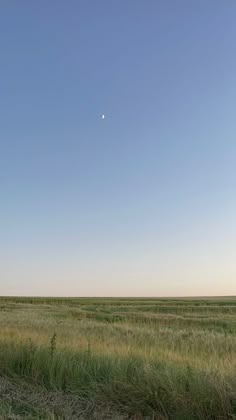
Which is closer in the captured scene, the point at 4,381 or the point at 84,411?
the point at 84,411

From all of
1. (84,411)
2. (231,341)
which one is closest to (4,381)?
(84,411)

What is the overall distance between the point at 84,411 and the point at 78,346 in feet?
13.9

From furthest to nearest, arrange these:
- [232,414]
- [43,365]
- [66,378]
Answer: [43,365] → [66,378] → [232,414]

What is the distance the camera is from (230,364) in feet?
26.4

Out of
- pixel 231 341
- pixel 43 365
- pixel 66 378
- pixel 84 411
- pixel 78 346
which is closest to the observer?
pixel 84 411

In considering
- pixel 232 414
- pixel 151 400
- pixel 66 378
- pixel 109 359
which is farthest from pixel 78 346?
pixel 232 414

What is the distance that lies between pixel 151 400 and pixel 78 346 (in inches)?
171

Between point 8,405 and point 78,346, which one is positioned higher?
point 78,346

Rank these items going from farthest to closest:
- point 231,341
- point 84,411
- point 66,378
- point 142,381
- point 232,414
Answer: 1. point 231,341
2. point 66,378
3. point 142,381
4. point 84,411
5. point 232,414

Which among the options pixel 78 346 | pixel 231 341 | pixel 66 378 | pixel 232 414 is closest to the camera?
pixel 232 414

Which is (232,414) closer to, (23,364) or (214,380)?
(214,380)

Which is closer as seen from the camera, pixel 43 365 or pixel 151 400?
pixel 151 400

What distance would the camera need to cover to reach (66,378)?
25.2 ft

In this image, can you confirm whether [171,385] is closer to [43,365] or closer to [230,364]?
[230,364]
